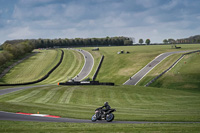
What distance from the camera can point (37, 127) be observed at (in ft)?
67.4

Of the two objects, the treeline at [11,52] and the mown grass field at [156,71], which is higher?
the treeline at [11,52]

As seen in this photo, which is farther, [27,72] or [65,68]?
[65,68]

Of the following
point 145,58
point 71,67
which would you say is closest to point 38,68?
point 71,67

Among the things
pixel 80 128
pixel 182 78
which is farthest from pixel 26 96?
pixel 182 78

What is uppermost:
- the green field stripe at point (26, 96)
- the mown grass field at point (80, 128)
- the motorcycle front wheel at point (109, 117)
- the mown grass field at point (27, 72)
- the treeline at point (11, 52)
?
the treeline at point (11, 52)

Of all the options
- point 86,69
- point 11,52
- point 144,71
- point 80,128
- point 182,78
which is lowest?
point 182,78

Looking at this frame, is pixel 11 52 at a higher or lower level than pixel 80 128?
higher

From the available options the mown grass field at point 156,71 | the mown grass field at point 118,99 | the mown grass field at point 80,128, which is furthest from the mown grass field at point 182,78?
the mown grass field at point 80,128

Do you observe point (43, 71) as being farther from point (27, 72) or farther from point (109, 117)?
point (109, 117)

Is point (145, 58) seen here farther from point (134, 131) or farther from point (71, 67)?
point (134, 131)

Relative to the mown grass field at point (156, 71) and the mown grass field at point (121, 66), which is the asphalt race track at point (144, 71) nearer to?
the mown grass field at point (156, 71)

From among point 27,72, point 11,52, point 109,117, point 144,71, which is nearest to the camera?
point 109,117

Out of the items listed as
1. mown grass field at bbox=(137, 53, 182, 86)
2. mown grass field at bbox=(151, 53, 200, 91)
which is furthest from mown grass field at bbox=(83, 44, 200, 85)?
mown grass field at bbox=(151, 53, 200, 91)

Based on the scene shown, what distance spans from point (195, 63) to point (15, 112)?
80412 mm
